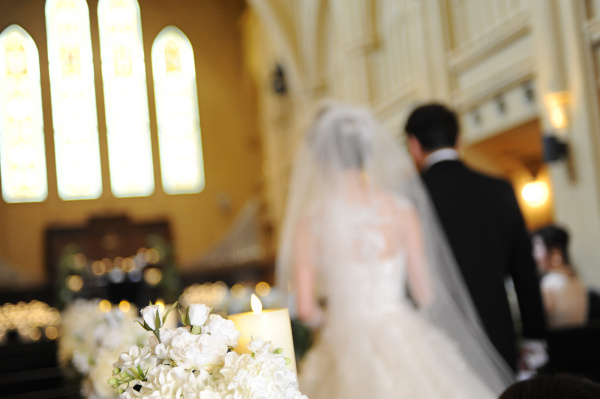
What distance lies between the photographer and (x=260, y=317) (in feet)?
4.21

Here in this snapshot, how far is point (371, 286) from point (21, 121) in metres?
15.0

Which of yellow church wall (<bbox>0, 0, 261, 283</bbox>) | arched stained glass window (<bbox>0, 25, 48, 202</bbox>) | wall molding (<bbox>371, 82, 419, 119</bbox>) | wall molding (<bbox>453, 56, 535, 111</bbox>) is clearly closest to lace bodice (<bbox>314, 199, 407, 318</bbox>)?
wall molding (<bbox>453, 56, 535, 111</bbox>)

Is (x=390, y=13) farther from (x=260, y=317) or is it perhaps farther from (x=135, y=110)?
(x=260, y=317)

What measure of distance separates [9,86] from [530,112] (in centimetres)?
1275

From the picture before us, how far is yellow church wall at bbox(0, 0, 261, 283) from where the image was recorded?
1579cm

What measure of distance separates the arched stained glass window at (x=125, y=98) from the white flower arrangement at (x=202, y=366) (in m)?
15.7

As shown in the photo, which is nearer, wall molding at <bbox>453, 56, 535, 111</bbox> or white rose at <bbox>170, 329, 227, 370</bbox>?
white rose at <bbox>170, 329, 227, 370</bbox>

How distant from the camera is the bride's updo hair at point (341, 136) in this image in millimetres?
3027

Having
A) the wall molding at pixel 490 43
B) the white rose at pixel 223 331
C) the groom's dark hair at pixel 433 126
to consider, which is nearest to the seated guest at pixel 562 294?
the groom's dark hair at pixel 433 126

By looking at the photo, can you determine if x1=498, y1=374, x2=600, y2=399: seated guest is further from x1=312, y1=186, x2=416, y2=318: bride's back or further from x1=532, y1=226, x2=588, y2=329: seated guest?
x1=532, y1=226, x2=588, y2=329: seated guest

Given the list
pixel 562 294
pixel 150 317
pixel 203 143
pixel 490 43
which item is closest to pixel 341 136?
pixel 562 294

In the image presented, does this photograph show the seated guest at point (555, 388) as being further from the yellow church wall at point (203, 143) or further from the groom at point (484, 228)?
the yellow church wall at point (203, 143)

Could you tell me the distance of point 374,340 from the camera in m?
2.84

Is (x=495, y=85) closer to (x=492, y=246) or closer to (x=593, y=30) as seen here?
(x=593, y=30)
